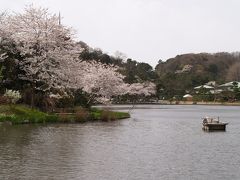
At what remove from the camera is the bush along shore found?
34.1 m

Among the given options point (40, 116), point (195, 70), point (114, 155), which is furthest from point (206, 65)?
point (114, 155)

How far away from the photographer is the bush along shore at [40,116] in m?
34.1

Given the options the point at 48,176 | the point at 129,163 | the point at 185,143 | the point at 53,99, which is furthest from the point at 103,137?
the point at 53,99

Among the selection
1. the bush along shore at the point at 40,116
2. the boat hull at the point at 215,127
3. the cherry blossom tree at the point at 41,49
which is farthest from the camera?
the cherry blossom tree at the point at 41,49

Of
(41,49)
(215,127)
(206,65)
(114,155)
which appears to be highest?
(206,65)

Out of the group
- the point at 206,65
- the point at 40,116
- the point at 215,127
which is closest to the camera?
the point at 215,127

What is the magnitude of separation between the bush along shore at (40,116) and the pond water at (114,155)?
11.9 feet

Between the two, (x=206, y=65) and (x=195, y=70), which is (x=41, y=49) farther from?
(x=206, y=65)

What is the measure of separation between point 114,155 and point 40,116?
17.5 m

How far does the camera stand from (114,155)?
20250 millimetres

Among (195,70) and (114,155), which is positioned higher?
(195,70)

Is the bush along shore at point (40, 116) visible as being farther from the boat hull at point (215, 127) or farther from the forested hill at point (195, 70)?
the forested hill at point (195, 70)

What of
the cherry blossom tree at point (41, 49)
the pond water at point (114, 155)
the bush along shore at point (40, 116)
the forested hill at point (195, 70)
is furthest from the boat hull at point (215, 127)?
the forested hill at point (195, 70)

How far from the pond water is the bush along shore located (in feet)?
11.9
